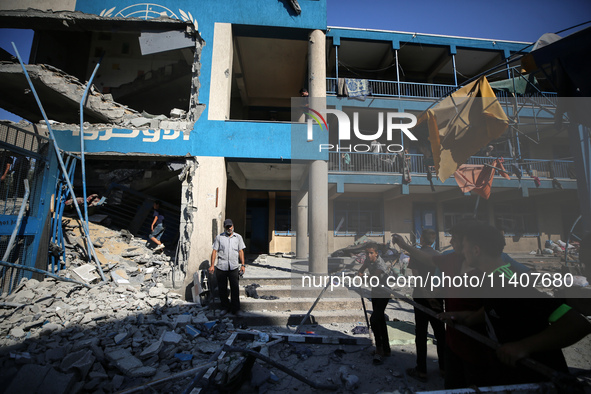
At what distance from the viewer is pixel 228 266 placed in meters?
4.91

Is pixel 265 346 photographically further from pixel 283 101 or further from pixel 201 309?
pixel 283 101

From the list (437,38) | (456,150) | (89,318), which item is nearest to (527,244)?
(437,38)

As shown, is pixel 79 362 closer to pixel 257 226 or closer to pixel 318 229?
pixel 318 229

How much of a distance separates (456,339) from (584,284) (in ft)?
23.6

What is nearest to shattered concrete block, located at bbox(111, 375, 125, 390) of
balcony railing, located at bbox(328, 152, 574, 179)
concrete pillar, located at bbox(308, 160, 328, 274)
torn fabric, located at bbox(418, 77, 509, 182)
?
concrete pillar, located at bbox(308, 160, 328, 274)

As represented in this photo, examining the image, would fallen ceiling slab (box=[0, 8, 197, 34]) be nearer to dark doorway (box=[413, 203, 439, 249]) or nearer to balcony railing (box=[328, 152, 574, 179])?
balcony railing (box=[328, 152, 574, 179])

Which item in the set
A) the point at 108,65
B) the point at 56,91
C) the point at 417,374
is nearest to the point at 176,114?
the point at 56,91

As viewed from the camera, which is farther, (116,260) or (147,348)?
(116,260)

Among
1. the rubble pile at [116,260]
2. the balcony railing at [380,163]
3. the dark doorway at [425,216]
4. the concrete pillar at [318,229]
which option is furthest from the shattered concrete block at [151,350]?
the dark doorway at [425,216]

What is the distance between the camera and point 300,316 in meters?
5.12

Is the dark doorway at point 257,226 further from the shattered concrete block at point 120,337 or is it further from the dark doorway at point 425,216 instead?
the shattered concrete block at point 120,337

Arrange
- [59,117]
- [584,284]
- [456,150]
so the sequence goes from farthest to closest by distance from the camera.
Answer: [59,117], [584,284], [456,150]

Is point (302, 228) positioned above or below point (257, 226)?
below

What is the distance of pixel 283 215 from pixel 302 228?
9.86 feet
